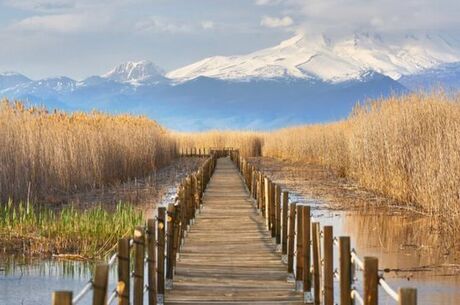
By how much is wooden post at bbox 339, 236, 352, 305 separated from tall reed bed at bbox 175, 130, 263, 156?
51.3m

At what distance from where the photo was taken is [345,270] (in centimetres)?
773

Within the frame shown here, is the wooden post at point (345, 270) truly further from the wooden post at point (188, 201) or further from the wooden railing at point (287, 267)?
the wooden post at point (188, 201)

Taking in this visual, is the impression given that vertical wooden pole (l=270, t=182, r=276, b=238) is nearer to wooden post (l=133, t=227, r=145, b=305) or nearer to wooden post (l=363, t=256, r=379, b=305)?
wooden post (l=133, t=227, r=145, b=305)

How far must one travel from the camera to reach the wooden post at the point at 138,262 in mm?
8156

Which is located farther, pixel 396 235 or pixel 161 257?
pixel 396 235

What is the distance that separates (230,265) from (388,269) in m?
2.44

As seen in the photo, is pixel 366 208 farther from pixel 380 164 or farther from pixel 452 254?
pixel 452 254

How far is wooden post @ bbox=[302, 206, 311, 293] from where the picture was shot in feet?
33.1

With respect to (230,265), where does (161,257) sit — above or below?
above

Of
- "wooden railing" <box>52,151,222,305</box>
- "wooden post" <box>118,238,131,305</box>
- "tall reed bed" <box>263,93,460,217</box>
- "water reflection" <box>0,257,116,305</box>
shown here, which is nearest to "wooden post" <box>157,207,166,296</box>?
"wooden railing" <box>52,151,222,305</box>

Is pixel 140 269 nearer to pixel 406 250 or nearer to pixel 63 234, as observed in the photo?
pixel 63 234

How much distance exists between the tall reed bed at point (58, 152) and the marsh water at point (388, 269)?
569 centimetres

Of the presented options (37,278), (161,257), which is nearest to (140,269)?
(161,257)

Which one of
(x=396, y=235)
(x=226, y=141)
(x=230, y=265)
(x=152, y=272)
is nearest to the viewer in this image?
(x=152, y=272)
